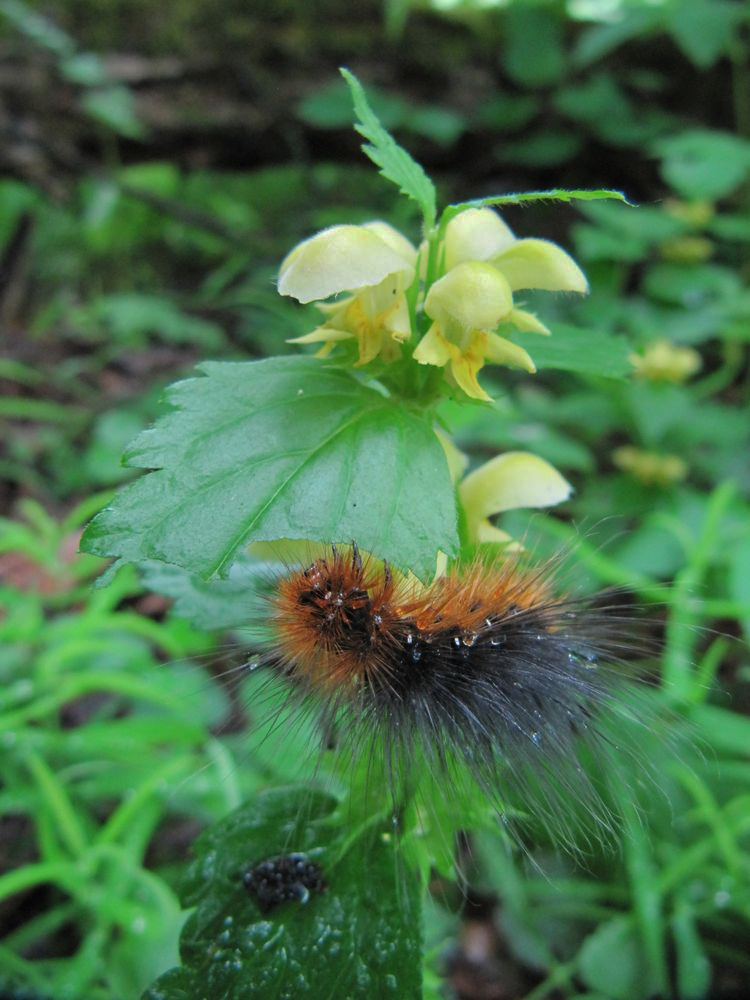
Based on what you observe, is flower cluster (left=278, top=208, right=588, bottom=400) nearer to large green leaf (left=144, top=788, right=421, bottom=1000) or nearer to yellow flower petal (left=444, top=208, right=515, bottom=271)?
yellow flower petal (left=444, top=208, right=515, bottom=271)

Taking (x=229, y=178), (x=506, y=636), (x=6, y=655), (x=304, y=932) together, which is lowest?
(x=6, y=655)

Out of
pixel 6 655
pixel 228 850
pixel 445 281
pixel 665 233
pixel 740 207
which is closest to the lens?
pixel 445 281

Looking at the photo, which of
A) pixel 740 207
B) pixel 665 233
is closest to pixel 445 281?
pixel 665 233

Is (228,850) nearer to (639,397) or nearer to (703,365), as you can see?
(639,397)

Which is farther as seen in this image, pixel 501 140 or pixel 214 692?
pixel 501 140

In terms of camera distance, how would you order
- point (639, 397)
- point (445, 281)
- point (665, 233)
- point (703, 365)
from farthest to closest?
point (703, 365) < point (665, 233) < point (639, 397) < point (445, 281)

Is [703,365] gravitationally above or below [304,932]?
above

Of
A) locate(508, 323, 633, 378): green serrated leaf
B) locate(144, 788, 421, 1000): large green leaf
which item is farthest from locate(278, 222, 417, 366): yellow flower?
locate(144, 788, 421, 1000): large green leaf
